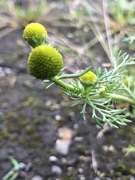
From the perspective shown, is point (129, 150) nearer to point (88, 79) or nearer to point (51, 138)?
point (51, 138)

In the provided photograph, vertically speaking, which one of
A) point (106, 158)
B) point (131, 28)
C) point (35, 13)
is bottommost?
point (106, 158)

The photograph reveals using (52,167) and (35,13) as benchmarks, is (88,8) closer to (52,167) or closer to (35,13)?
(35,13)

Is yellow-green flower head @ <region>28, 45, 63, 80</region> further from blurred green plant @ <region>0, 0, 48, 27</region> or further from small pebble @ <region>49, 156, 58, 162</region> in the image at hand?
blurred green plant @ <region>0, 0, 48, 27</region>

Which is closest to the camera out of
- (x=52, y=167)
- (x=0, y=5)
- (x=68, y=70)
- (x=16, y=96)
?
(x=52, y=167)

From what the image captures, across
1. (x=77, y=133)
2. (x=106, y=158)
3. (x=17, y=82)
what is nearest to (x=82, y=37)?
(x=17, y=82)

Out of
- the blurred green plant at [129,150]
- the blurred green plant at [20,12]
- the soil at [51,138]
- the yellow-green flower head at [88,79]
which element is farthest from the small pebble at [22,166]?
the blurred green plant at [20,12]

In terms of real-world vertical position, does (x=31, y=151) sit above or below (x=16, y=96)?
below

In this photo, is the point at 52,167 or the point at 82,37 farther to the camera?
the point at 82,37

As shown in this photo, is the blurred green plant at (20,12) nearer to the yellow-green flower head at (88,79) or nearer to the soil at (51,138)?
the soil at (51,138)
